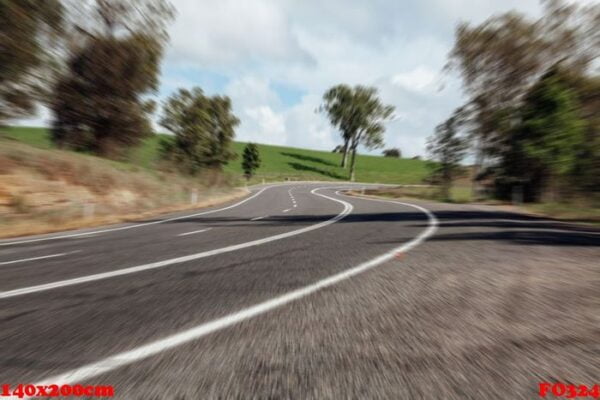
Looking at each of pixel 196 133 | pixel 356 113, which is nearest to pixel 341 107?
pixel 356 113

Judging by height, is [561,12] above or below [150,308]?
above

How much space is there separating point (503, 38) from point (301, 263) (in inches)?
1131

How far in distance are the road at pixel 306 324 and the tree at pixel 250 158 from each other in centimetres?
6712

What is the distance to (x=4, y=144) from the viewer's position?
44.0ft

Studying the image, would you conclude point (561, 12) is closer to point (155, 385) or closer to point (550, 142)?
point (550, 142)

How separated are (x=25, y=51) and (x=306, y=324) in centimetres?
1648

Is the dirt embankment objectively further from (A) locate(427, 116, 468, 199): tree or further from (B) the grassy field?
(B) the grassy field

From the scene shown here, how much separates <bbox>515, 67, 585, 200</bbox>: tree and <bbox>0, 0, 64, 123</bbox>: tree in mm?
28021

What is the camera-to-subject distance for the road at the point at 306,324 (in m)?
1.89

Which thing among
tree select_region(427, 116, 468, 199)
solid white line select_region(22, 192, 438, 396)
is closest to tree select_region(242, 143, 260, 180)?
tree select_region(427, 116, 468, 199)

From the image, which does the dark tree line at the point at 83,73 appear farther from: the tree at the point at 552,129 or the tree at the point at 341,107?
the tree at the point at 341,107

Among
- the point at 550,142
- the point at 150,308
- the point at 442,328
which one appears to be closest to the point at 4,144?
the point at 150,308

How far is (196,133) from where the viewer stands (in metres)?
34.5

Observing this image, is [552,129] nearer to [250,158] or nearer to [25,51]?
[25,51]
